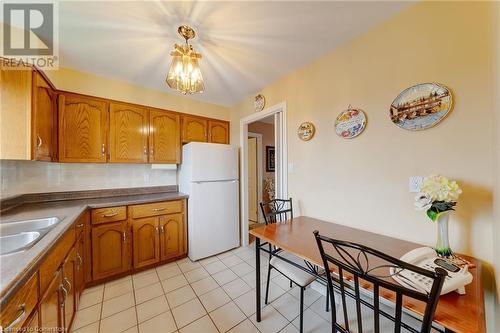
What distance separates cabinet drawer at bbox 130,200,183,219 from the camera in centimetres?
221

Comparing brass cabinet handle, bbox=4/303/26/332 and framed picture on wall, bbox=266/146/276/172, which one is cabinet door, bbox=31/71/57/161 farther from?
framed picture on wall, bbox=266/146/276/172

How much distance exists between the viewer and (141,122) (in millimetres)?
2488

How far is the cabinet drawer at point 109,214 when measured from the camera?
1972 mm

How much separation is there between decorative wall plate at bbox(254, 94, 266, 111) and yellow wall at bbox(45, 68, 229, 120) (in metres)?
0.83

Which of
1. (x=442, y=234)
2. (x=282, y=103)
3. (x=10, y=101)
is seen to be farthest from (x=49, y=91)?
(x=442, y=234)

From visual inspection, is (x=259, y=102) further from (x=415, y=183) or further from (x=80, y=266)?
(x=80, y=266)

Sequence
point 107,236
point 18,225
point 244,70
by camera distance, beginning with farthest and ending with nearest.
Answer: point 244,70, point 107,236, point 18,225

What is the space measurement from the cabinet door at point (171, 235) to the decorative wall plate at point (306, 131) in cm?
190

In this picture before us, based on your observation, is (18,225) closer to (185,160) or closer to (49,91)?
(49,91)

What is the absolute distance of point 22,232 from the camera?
1.29 m

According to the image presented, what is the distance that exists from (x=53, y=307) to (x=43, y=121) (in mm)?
1592

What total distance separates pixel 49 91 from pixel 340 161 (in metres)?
2.91

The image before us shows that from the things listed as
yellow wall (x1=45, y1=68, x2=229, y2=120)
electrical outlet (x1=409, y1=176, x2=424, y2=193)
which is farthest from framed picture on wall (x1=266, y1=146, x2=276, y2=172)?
electrical outlet (x1=409, y1=176, x2=424, y2=193)

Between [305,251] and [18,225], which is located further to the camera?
[18,225]
